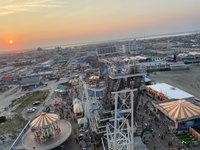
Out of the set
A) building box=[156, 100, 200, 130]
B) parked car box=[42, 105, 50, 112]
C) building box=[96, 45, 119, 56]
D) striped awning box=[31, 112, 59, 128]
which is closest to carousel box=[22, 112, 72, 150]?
striped awning box=[31, 112, 59, 128]

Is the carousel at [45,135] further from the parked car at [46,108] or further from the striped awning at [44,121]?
the parked car at [46,108]

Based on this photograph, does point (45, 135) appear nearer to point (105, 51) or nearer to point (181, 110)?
point (181, 110)

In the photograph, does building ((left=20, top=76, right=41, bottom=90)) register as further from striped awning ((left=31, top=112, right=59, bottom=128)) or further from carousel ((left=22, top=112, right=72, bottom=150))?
striped awning ((left=31, top=112, right=59, bottom=128))

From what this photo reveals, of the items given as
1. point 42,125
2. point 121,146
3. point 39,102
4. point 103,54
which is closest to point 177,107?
point 121,146

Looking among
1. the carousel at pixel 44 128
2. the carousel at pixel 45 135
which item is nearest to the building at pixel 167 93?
the carousel at pixel 45 135

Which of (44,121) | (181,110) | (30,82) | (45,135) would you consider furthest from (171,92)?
(30,82)

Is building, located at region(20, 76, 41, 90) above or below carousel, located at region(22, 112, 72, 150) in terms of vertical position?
below

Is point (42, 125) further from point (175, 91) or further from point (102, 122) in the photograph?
point (175, 91)

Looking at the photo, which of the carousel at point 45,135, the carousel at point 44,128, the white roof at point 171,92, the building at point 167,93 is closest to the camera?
the carousel at point 45,135

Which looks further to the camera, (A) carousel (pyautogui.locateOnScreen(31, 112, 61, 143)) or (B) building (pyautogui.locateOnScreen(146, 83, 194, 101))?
(B) building (pyautogui.locateOnScreen(146, 83, 194, 101))
